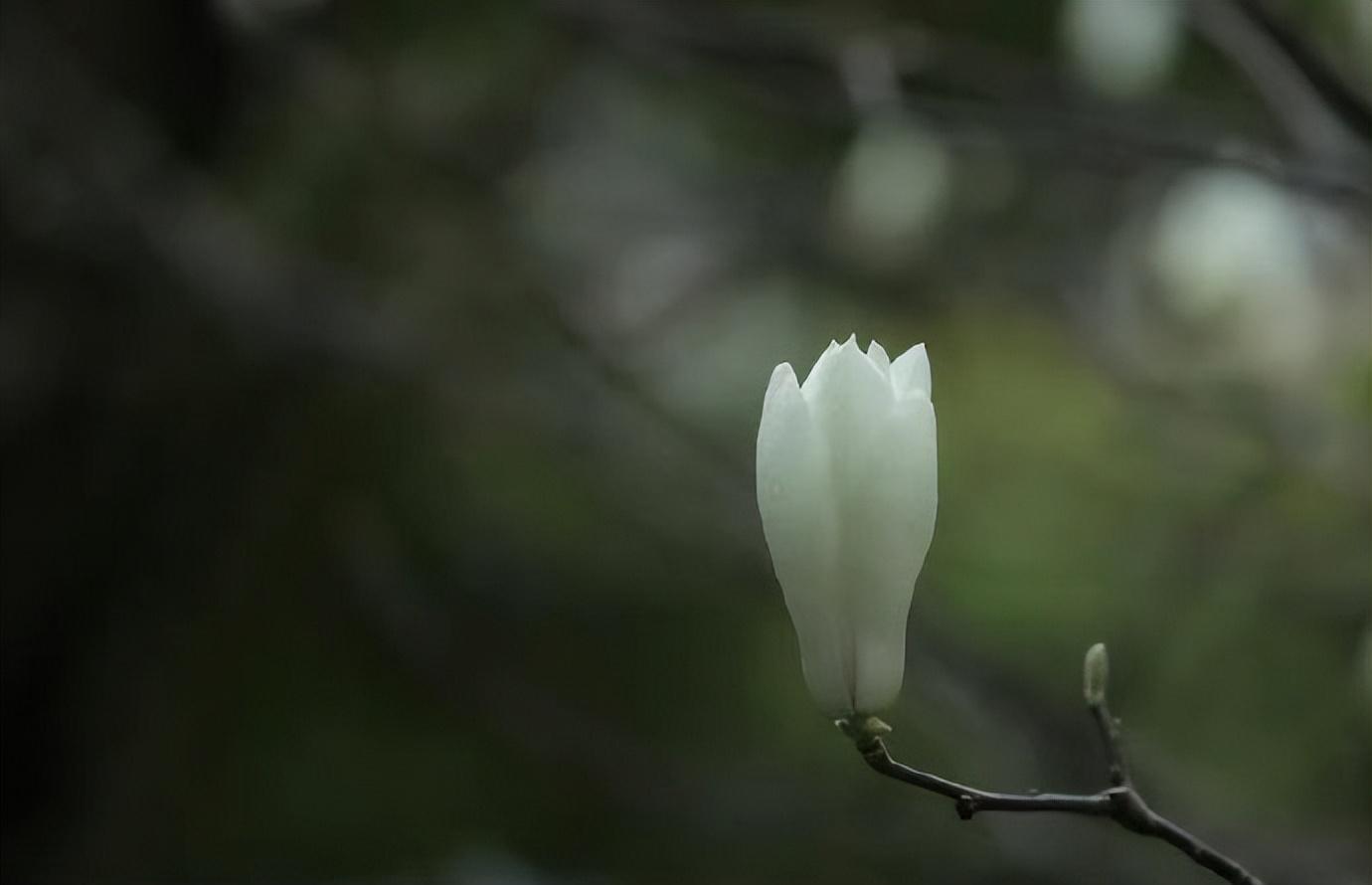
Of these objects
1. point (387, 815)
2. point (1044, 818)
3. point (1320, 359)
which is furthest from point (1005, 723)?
point (387, 815)

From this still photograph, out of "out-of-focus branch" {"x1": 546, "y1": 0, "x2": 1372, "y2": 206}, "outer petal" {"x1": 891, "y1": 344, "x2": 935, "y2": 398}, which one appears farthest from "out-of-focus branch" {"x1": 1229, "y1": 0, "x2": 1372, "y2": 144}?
"outer petal" {"x1": 891, "y1": 344, "x2": 935, "y2": 398}

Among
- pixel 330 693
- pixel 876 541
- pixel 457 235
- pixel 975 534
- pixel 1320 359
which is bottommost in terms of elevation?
pixel 876 541

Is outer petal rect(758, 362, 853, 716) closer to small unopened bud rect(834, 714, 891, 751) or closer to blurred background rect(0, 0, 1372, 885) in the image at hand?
small unopened bud rect(834, 714, 891, 751)

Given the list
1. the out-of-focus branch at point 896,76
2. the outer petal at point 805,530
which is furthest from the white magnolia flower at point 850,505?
the out-of-focus branch at point 896,76

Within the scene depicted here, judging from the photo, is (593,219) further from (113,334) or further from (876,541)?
(876,541)

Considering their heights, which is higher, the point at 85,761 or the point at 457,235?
the point at 457,235

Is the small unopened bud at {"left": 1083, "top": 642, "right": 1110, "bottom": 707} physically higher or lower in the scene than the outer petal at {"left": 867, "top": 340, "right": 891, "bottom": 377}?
lower

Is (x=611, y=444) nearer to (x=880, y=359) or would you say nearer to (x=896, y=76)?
(x=896, y=76)
